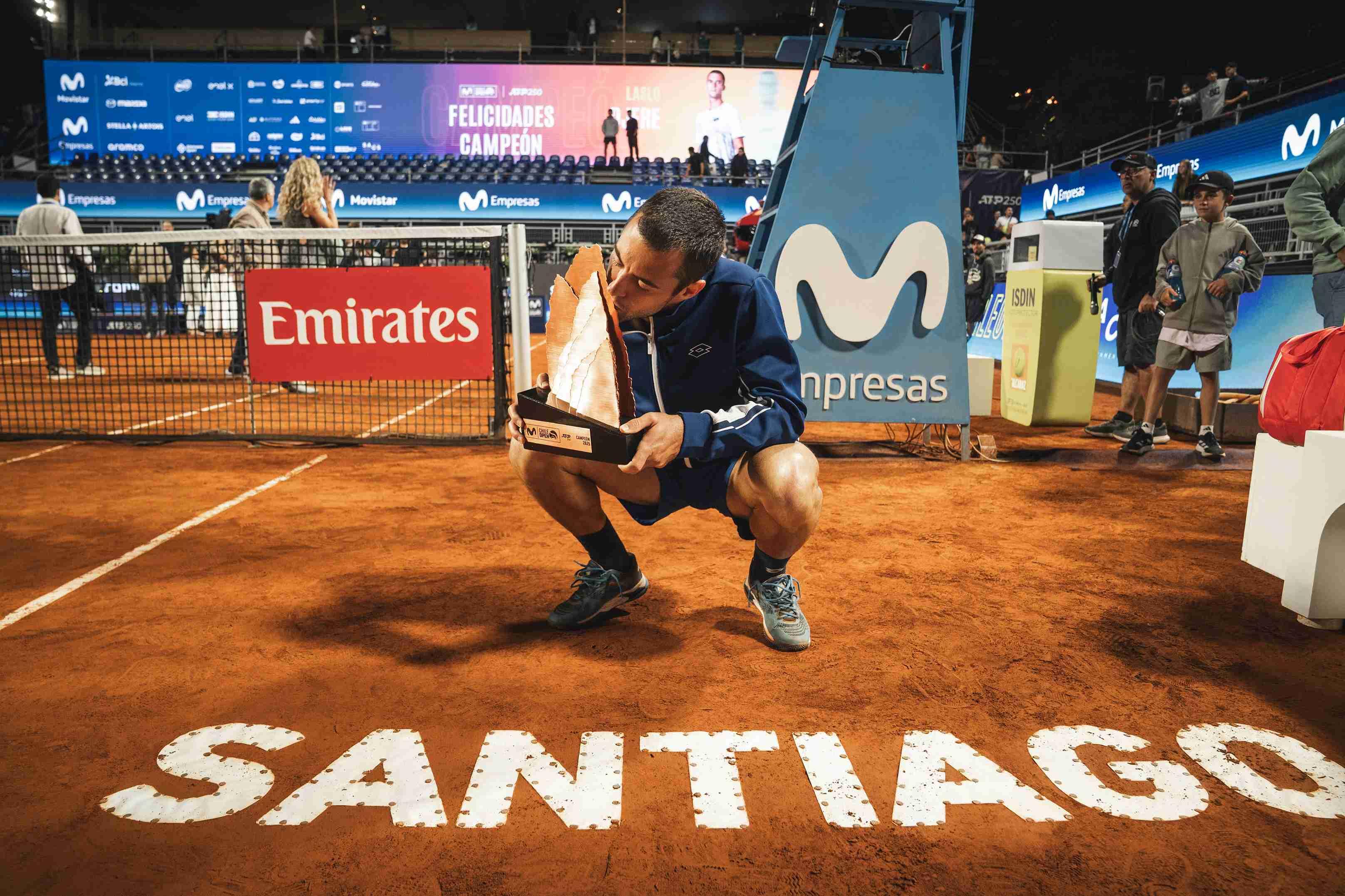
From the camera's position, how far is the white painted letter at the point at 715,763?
178cm

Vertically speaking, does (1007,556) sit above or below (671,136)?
below

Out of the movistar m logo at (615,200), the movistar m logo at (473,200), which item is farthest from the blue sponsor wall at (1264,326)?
the movistar m logo at (473,200)

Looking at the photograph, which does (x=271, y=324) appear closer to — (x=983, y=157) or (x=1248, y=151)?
(x=1248, y=151)

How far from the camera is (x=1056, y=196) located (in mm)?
18125

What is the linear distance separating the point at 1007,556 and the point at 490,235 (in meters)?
3.95

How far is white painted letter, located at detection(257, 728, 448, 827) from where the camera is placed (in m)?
1.76

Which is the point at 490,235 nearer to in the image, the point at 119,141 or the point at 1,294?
the point at 1,294

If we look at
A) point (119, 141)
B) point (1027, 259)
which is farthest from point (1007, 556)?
point (119, 141)

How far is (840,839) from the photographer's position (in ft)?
5.57

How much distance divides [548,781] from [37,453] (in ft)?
18.2

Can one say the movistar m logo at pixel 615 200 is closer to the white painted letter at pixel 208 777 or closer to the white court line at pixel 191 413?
the white court line at pixel 191 413

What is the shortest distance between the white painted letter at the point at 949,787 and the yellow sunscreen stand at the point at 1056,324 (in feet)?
18.5

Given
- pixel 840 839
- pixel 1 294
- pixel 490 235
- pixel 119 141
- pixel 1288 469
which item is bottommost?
pixel 840 839

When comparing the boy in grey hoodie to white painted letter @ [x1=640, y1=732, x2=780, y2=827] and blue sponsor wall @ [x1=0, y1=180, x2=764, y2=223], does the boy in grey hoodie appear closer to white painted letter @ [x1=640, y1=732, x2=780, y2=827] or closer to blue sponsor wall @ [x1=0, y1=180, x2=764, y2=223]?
white painted letter @ [x1=640, y1=732, x2=780, y2=827]
